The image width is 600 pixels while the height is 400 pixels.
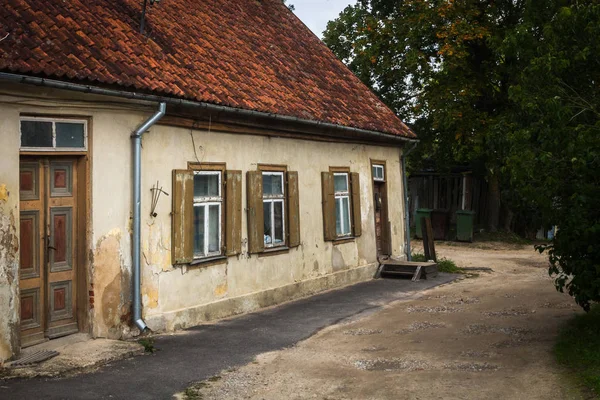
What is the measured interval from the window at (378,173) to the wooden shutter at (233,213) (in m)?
5.87

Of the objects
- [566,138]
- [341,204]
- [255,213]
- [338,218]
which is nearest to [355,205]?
[341,204]

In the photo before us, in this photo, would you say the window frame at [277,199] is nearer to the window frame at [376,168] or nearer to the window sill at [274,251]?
the window sill at [274,251]

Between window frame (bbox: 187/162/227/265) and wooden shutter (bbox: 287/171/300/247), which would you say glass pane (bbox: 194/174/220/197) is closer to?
window frame (bbox: 187/162/227/265)

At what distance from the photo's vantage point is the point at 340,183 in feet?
51.6

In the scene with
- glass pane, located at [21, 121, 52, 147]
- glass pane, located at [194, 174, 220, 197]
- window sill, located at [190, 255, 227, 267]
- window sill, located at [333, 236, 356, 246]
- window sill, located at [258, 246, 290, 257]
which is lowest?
window sill, located at [190, 255, 227, 267]

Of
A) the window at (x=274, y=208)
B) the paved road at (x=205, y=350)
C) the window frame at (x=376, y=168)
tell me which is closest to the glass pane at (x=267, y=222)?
Result: the window at (x=274, y=208)

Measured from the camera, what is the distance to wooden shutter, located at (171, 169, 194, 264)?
10.5 meters

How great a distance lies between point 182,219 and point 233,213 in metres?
1.35

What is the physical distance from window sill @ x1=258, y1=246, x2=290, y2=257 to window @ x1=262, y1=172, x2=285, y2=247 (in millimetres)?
89

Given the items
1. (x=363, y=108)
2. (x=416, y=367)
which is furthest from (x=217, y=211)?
(x=363, y=108)

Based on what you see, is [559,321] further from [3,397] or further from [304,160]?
[3,397]

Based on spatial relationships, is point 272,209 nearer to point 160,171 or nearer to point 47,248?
point 160,171

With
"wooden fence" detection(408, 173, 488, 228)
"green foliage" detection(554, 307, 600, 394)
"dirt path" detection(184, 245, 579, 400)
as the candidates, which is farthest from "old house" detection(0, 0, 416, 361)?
"wooden fence" detection(408, 173, 488, 228)

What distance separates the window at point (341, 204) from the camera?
14773 mm
